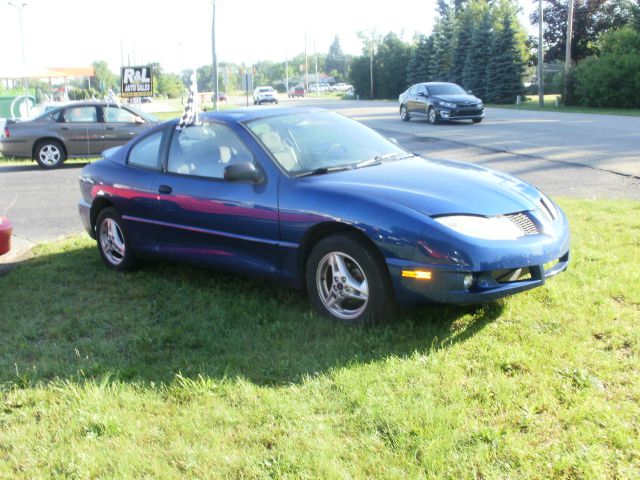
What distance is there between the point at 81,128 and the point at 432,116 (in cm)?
1327

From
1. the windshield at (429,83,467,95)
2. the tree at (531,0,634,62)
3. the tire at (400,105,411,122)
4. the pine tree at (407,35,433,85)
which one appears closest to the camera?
the windshield at (429,83,467,95)

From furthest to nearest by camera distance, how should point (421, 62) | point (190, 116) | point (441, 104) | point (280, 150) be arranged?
point (421, 62), point (441, 104), point (190, 116), point (280, 150)

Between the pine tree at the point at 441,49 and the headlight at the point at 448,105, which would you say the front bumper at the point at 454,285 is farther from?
the pine tree at the point at 441,49

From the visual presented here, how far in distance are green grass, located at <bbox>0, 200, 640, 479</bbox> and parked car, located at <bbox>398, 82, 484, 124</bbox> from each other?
19299 millimetres

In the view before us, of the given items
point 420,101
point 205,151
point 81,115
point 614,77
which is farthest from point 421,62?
point 205,151

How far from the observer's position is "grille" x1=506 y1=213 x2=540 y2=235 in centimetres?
435

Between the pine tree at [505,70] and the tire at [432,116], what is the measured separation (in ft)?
80.3

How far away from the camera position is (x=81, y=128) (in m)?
15.9

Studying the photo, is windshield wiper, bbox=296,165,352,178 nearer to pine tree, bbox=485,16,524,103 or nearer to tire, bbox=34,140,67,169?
tire, bbox=34,140,67,169

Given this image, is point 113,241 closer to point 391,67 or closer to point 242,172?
point 242,172

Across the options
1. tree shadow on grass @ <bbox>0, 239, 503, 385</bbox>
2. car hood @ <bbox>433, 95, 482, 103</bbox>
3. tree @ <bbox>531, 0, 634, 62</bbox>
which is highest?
tree @ <bbox>531, 0, 634, 62</bbox>

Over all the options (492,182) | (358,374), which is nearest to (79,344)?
(358,374)

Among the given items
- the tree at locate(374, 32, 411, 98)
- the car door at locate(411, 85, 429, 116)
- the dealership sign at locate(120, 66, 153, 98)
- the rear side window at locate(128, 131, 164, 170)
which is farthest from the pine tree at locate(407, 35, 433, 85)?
the rear side window at locate(128, 131, 164, 170)

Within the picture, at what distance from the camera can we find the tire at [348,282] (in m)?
4.31
